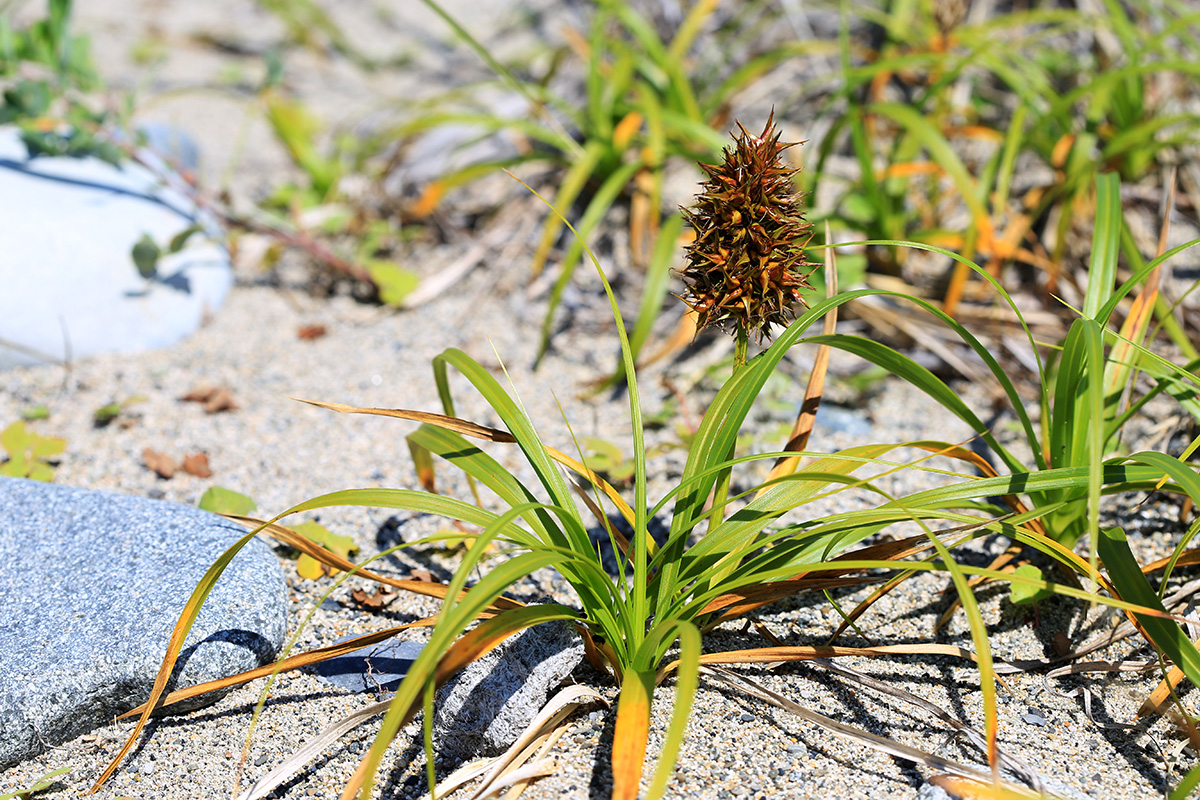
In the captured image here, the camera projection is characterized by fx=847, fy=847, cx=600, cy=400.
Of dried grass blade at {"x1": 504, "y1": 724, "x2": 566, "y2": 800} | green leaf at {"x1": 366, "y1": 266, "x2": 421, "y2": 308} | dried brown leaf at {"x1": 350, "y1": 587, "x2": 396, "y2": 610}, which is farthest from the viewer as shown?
green leaf at {"x1": 366, "y1": 266, "x2": 421, "y2": 308}

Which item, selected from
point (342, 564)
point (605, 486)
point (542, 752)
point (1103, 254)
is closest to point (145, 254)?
point (342, 564)

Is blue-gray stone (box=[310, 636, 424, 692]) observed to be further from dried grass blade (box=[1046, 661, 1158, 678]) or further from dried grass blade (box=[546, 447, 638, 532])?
dried grass blade (box=[1046, 661, 1158, 678])

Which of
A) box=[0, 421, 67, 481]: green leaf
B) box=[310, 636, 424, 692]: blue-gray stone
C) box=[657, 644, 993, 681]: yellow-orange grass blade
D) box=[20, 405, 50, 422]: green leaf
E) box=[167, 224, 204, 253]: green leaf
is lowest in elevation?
box=[310, 636, 424, 692]: blue-gray stone

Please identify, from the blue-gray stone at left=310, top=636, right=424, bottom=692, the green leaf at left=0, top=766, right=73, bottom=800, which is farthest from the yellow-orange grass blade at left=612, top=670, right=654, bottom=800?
the green leaf at left=0, top=766, right=73, bottom=800

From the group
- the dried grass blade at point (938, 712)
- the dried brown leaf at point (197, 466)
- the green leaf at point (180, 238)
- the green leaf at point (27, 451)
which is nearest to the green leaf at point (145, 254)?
the green leaf at point (180, 238)

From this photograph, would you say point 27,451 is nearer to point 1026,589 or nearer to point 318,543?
point 318,543

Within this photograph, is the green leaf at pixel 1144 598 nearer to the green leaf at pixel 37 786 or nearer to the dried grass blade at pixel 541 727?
the dried grass blade at pixel 541 727
